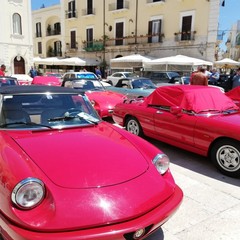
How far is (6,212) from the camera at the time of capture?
2172mm

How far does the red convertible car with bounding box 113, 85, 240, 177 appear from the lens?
172 inches

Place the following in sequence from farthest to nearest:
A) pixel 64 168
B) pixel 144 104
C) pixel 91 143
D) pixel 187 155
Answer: pixel 144 104 → pixel 187 155 → pixel 91 143 → pixel 64 168

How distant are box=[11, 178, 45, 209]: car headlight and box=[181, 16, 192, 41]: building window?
26.3 metres

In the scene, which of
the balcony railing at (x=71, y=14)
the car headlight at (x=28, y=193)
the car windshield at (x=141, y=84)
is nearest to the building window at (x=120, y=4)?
the balcony railing at (x=71, y=14)

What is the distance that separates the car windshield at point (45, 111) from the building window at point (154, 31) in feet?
85.3

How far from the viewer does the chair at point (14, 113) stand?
3234 mm

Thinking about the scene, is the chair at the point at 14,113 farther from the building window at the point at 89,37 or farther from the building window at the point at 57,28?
the building window at the point at 57,28

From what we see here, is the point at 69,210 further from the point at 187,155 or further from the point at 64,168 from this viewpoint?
the point at 187,155

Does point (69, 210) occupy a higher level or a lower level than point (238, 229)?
higher

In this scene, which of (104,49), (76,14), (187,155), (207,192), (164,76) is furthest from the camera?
(76,14)

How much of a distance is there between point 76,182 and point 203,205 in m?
1.97

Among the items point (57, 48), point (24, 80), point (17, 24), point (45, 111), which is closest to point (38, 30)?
point (57, 48)

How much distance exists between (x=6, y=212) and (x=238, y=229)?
2387 mm

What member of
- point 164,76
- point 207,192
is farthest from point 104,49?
point 207,192
